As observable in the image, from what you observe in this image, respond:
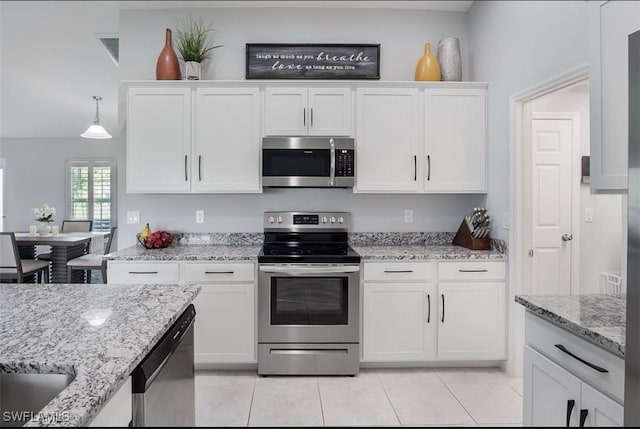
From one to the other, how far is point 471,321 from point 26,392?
8.65 ft

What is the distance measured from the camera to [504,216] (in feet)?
9.37

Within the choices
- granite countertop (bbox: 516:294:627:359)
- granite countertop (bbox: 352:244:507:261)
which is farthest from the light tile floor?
granite countertop (bbox: 516:294:627:359)

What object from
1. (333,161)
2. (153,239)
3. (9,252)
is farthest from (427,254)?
(9,252)

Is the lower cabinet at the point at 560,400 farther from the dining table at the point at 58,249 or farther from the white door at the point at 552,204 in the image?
the dining table at the point at 58,249

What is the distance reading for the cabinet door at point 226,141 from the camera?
118 inches

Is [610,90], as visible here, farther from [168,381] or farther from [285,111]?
[285,111]

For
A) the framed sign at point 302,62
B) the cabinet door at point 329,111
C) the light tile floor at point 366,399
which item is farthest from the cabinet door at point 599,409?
the framed sign at point 302,62

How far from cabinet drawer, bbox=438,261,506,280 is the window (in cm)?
662

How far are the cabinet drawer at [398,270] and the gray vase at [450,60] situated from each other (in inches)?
60.8

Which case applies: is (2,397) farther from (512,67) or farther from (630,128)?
(512,67)

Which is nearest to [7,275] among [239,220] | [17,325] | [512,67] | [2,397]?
[239,220]

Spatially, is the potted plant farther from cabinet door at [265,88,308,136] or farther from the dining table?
the dining table

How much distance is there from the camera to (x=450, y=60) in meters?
3.16

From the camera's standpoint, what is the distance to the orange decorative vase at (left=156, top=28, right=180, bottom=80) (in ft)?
9.98
